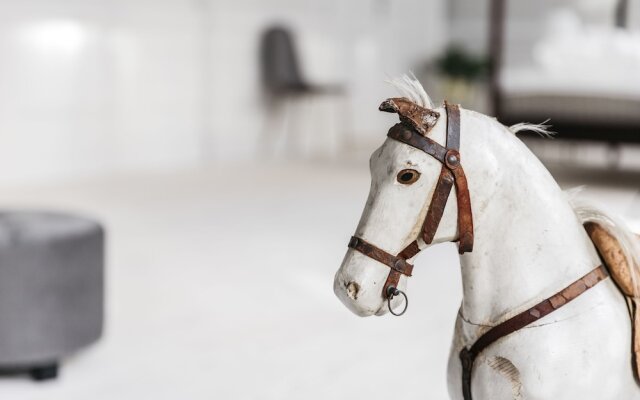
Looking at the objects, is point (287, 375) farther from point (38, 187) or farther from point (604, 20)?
point (604, 20)

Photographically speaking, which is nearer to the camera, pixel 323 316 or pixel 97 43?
pixel 323 316

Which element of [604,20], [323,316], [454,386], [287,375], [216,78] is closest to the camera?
[454,386]

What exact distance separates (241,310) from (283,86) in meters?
4.90

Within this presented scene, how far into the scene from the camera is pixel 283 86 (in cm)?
795

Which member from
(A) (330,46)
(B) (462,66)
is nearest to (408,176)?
(A) (330,46)

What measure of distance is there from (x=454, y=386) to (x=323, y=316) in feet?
6.20

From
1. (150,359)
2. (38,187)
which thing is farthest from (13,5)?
(150,359)

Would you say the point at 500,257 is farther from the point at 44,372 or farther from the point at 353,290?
the point at 44,372

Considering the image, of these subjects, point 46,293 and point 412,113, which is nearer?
point 412,113

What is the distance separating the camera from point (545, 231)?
1.20m

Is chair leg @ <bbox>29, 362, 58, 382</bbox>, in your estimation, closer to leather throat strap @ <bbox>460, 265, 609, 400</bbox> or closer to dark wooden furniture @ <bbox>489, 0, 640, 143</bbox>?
leather throat strap @ <bbox>460, 265, 609, 400</bbox>

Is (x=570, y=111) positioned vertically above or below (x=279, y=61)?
below

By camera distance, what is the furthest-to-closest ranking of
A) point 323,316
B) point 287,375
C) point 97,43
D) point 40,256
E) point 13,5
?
point 97,43, point 13,5, point 323,316, point 287,375, point 40,256

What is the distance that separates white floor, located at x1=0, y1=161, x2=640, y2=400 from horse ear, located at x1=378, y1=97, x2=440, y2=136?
1.09 metres
